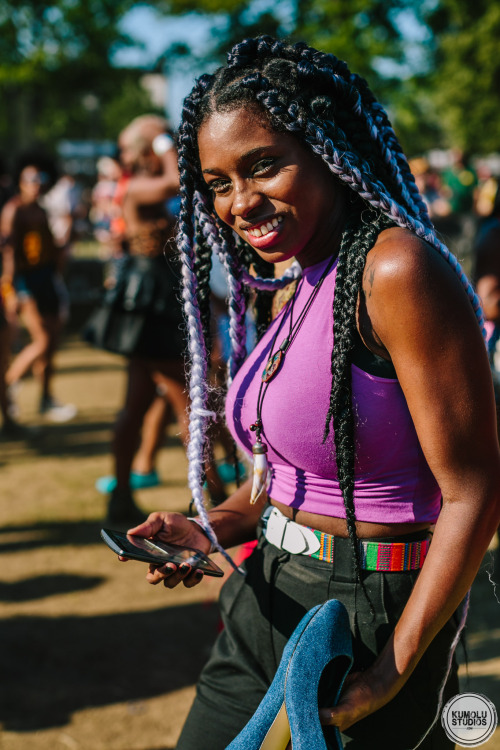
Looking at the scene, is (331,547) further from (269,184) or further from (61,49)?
(61,49)

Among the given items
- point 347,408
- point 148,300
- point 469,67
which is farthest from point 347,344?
point 469,67

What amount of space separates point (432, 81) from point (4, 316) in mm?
14980

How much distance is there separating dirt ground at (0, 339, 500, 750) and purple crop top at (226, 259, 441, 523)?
0.28 meters

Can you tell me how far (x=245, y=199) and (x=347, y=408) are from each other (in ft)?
1.41

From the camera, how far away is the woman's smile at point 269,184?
1432 millimetres

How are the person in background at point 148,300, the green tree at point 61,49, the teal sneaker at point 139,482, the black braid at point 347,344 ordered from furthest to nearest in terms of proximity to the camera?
the green tree at point 61,49 < the teal sneaker at point 139,482 < the person in background at point 148,300 < the black braid at point 347,344

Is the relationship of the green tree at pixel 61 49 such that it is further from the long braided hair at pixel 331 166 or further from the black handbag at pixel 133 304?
the long braided hair at pixel 331 166

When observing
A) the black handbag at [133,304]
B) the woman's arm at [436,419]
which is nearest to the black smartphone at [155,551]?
the woman's arm at [436,419]

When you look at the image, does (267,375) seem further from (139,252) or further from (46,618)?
(139,252)

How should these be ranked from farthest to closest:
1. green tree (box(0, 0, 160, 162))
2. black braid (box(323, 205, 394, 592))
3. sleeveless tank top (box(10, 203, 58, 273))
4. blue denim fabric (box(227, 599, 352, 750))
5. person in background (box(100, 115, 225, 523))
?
green tree (box(0, 0, 160, 162))
sleeveless tank top (box(10, 203, 58, 273))
person in background (box(100, 115, 225, 523))
black braid (box(323, 205, 394, 592))
blue denim fabric (box(227, 599, 352, 750))

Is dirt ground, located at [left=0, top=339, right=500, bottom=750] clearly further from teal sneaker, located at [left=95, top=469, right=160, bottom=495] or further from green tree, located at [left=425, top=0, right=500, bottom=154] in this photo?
green tree, located at [left=425, top=0, right=500, bottom=154]

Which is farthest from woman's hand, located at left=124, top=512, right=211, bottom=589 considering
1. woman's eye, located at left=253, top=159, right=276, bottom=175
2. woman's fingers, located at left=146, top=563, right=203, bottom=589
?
woman's eye, located at left=253, top=159, right=276, bottom=175

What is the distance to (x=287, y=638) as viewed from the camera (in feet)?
5.15

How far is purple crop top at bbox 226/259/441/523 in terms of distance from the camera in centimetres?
139
